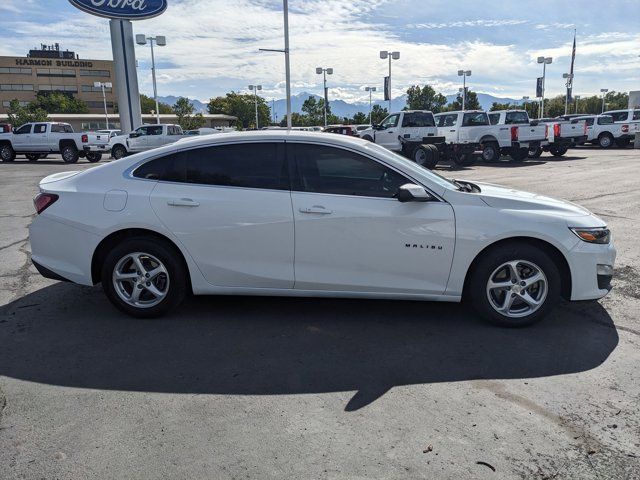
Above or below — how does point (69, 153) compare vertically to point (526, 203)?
below

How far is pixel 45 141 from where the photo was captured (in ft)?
83.6

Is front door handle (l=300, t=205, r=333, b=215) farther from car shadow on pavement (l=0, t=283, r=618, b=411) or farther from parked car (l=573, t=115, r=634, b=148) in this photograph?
parked car (l=573, t=115, r=634, b=148)

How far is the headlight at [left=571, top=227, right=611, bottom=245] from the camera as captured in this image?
14.0ft

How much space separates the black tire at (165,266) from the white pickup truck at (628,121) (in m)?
30.3

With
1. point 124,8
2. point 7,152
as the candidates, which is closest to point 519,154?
point 124,8

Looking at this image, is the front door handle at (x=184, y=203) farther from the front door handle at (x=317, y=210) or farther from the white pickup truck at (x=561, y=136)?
the white pickup truck at (x=561, y=136)

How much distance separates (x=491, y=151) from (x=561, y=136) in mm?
5732

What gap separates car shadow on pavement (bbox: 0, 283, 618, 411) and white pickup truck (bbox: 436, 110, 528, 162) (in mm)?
17409

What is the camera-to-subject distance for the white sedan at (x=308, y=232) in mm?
4227

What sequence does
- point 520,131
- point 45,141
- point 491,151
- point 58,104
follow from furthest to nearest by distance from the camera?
1. point 58,104
2. point 45,141
3. point 491,151
4. point 520,131

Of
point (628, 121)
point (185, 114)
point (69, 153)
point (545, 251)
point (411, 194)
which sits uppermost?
point (185, 114)

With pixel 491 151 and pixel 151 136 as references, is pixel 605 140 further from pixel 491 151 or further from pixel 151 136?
pixel 151 136

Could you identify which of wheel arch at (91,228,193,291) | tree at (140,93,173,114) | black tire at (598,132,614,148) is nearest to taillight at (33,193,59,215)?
wheel arch at (91,228,193,291)

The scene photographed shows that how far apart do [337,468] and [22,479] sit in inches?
60.8
